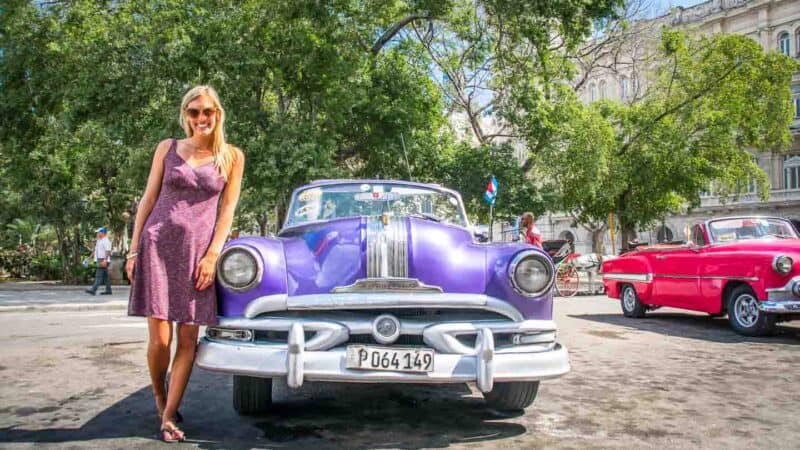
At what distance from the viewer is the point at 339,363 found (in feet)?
12.1

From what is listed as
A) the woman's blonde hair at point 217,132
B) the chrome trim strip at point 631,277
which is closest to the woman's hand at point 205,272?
the woman's blonde hair at point 217,132

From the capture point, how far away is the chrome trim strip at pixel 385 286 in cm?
394

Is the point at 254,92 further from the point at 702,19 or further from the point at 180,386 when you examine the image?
the point at 702,19

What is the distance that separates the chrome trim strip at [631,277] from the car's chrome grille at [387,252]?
289 inches

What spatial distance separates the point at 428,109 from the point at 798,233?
12276 mm

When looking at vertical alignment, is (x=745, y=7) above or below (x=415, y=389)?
above

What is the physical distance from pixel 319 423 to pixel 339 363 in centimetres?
78

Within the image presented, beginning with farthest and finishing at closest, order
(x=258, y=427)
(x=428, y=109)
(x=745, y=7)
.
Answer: (x=745, y=7) → (x=428, y=109) → (x=258, y=427)

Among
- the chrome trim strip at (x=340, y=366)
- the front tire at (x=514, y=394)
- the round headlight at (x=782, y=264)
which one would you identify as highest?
the round headlight at (x=782, y=264)

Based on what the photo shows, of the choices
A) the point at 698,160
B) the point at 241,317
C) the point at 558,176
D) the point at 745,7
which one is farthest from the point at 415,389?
the point at 745,7

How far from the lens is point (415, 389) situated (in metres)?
5.44

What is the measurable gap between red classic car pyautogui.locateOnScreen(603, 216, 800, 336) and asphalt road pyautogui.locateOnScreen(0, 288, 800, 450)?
32.2 inches

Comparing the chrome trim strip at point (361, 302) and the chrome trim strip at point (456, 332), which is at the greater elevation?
the chrome trim strip at point (361, 302)

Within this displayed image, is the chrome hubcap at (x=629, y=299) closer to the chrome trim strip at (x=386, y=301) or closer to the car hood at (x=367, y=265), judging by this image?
the car hood at (x=367, y=265)
